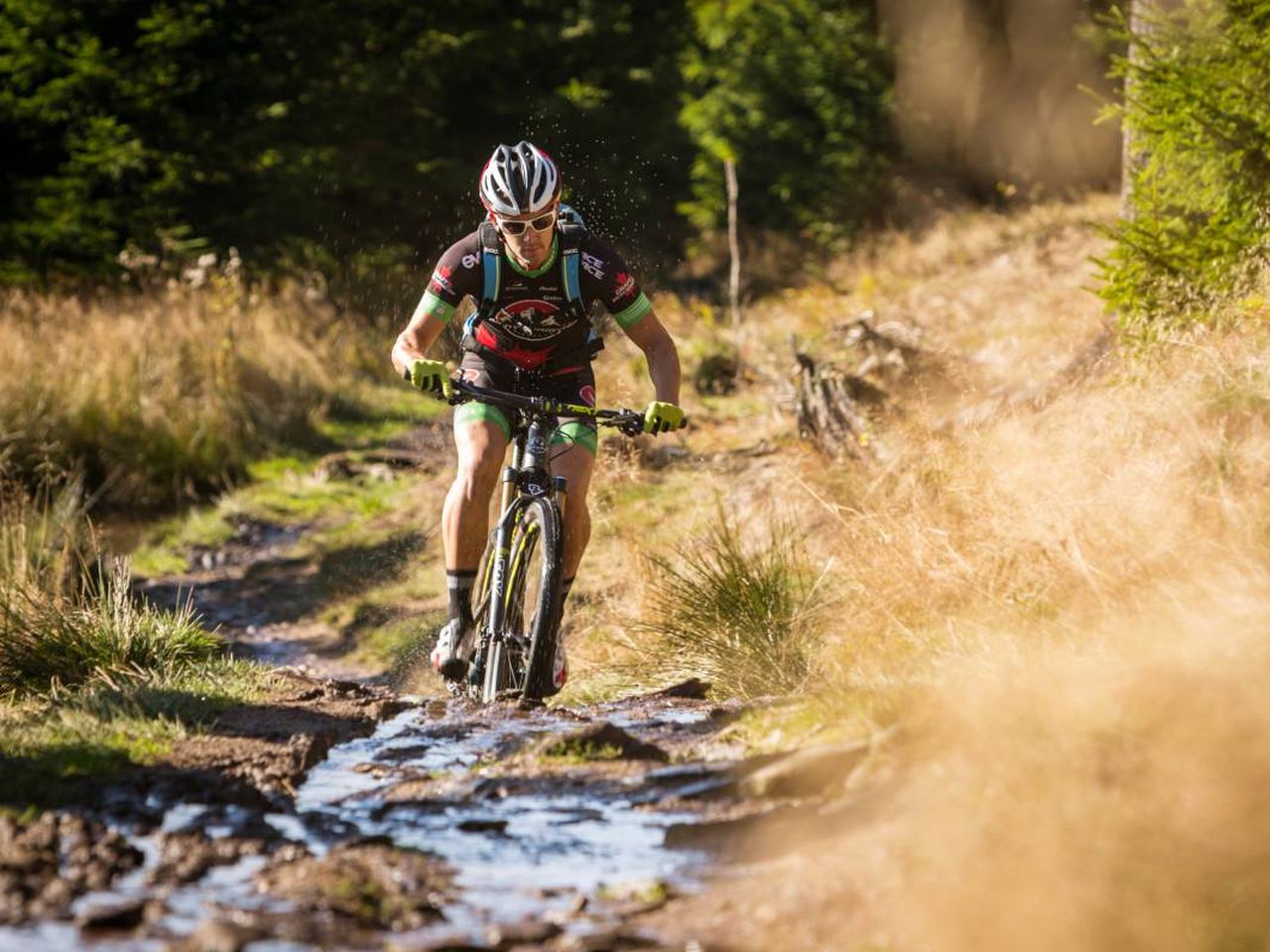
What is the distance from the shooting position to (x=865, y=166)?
2231 centimetres

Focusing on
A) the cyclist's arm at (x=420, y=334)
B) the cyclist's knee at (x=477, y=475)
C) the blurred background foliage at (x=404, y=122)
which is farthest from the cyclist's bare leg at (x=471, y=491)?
the blurred background foliage at (x=404, y=122)

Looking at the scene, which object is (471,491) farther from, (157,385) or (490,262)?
(157,385)

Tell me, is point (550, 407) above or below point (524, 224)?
below

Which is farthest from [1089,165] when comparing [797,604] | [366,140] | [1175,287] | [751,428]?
[797,604]

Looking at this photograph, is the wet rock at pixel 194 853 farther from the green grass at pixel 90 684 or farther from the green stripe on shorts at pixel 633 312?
the green stripe on shorts at pixel 633 312

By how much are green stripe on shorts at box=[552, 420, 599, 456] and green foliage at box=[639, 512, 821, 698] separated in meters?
0.77

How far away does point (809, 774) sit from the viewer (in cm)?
427

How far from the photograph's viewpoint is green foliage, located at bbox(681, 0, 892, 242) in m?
22.2

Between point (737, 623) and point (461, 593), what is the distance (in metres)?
1.20

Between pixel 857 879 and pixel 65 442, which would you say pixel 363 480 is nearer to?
pixel 65 442

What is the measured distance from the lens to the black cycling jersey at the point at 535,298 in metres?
6.08

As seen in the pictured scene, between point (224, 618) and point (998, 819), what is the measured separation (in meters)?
7.29

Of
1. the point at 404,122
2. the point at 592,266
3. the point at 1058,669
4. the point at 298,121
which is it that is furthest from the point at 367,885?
the point at 404,122

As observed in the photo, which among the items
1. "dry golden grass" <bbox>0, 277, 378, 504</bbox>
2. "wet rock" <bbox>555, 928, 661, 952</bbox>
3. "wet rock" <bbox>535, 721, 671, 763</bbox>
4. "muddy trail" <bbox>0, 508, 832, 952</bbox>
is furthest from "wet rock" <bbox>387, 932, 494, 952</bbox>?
"dry golden grass" <bbox>0, 277, 378, 504</bbox>
